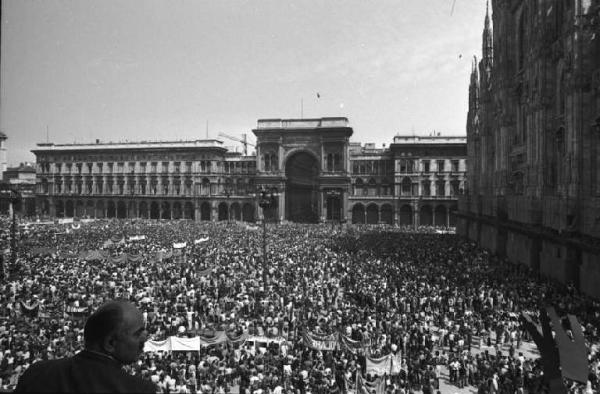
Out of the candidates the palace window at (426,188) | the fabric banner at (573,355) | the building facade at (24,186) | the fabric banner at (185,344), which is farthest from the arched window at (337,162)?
the fabric banner at (573,355)

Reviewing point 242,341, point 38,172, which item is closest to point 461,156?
point 242,341

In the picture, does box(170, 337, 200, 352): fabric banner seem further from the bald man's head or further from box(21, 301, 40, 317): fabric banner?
the bald man's head

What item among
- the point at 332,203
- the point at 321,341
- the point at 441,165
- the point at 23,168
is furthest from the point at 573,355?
the point at 23,168

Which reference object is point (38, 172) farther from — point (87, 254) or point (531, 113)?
point (531, 113)

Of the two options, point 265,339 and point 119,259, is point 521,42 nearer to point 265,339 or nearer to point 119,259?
point 265,339

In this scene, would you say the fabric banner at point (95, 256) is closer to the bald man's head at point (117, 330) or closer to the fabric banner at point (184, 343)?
the fabric banner at point (184, 343)

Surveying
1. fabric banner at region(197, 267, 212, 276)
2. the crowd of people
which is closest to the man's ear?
the crowd of people
